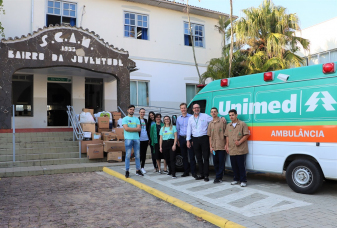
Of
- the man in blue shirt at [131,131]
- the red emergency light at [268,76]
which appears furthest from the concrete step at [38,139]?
the red emergency light at [268,76]

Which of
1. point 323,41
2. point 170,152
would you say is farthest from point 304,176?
point 323,41

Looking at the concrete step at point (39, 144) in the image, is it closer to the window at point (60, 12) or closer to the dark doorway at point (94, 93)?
the dark doorway at point (94, 93)

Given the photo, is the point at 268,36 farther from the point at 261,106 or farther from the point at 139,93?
the point at 261,106

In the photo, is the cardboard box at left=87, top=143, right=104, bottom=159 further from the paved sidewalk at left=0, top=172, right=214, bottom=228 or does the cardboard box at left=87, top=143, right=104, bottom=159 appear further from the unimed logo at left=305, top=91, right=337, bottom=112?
the unimed logo at left=305, top=91, right=337, bottom=112

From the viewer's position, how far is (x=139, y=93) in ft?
55.7

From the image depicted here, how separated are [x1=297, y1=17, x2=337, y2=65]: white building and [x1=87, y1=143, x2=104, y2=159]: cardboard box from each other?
47.0 feet

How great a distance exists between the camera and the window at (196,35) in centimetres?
1877

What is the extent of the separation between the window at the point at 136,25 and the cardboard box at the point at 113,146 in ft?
26.9

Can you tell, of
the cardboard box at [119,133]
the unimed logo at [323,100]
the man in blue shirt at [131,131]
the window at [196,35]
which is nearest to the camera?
the unimed logo at [323,100]

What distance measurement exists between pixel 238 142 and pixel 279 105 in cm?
119

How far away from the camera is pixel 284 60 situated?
14.8m

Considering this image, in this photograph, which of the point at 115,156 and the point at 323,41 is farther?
the point at 323,41

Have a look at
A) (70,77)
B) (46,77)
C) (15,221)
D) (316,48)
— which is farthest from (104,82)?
(316,48)

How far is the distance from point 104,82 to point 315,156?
12.5 metres
